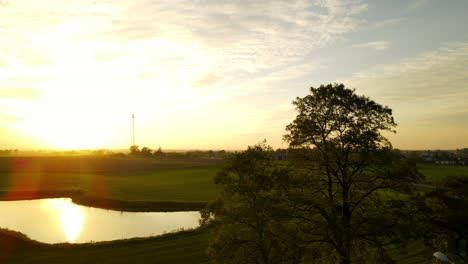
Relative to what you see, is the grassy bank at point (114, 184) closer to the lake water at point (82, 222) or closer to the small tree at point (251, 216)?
the lake water at point (82, 222)

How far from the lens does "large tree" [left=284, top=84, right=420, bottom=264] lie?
17.2m

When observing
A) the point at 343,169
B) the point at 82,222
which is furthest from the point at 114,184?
the point at 343,169

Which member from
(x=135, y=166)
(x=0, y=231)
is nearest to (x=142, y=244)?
(x=0, y=231)

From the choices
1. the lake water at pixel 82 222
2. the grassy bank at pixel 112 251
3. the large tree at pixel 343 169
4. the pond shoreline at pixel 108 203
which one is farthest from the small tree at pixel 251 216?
the pond shoreline at pixel 108 203

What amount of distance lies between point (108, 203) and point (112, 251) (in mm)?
34039

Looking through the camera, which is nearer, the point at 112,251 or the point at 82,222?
the point at 112,251

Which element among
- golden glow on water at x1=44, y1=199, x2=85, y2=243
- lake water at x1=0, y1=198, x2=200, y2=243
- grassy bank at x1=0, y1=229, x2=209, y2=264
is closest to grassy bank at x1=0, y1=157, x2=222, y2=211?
golden glow on water at x1=44, y1=199, x2=85, y2=243

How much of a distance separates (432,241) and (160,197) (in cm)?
5170

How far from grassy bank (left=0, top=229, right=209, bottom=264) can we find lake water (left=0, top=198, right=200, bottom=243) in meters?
5.22

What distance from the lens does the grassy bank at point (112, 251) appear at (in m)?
27.7

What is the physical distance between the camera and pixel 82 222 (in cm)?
4784

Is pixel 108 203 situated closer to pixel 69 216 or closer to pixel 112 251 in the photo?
pixel 69 216

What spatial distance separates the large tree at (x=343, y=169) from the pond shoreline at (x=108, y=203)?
133ft

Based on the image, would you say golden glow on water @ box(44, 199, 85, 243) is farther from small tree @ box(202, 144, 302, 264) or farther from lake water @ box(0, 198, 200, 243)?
small tree @ box(202, 144, 302, 264)
